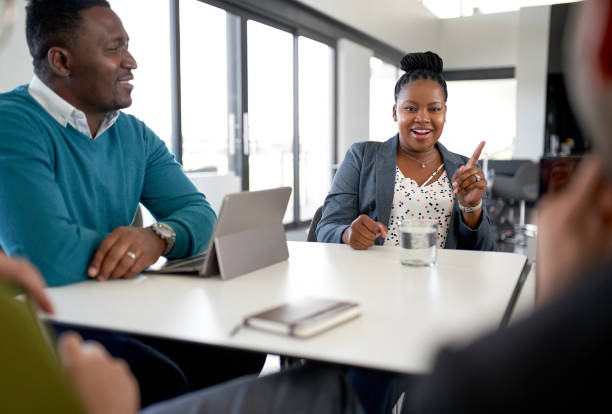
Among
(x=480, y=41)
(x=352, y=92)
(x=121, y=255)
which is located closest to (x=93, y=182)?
(x=121, y=255)

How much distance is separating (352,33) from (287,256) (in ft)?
17.8

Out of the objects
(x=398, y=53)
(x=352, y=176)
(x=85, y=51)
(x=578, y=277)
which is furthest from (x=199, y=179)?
(x=398, y=53)

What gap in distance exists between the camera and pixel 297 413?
822mm

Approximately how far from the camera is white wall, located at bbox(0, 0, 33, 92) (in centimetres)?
254

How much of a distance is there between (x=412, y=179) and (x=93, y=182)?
1.13m

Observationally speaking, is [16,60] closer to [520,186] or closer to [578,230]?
[578,230]

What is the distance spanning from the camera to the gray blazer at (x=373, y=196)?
187 cm

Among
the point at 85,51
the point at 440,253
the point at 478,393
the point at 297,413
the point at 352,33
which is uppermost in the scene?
the point at 352,33

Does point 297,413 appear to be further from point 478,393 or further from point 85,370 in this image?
point 478,393

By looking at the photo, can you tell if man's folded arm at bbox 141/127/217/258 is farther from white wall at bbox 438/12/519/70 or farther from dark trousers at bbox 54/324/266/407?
white wall at bbox 438/12/519/70

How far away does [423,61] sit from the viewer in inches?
82.3

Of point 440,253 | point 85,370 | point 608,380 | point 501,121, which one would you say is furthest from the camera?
point 501,121

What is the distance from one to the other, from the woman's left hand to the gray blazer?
15 centimetres

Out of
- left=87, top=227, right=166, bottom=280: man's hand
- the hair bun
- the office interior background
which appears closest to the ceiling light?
the office interior background
